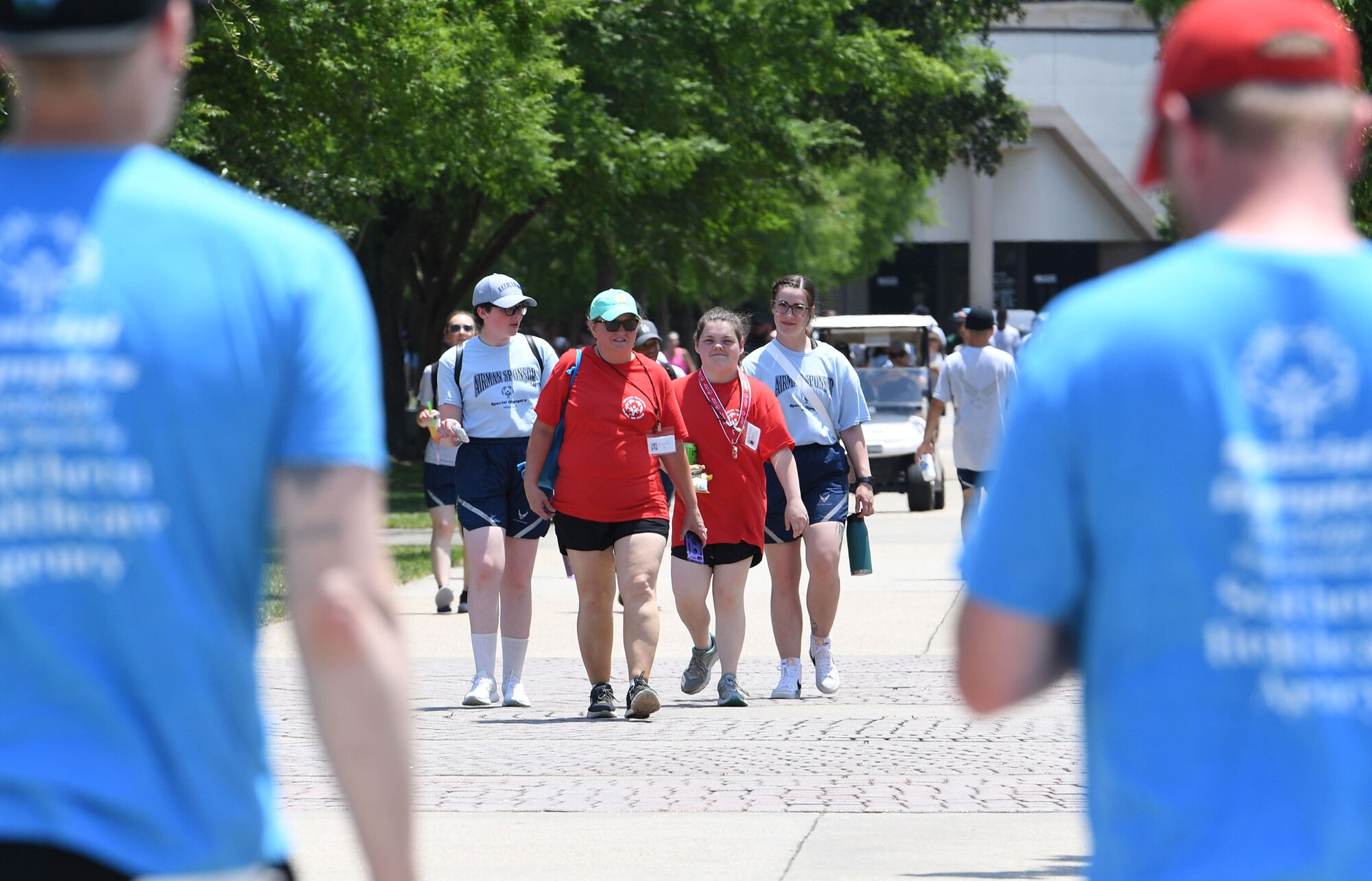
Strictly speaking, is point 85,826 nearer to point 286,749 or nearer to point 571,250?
point 286,749

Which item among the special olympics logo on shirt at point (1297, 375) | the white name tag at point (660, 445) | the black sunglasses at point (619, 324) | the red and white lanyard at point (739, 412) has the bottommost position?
the white name tag at point (660, 445)

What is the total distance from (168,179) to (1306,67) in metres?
1.22

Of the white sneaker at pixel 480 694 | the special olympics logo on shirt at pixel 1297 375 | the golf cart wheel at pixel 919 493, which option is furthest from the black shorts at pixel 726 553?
the golf cart wheel at pixel 919 493

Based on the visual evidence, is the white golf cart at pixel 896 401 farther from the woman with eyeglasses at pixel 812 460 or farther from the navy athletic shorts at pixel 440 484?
the woman with eyeglasses at pixel 812 460

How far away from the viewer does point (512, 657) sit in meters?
9.88

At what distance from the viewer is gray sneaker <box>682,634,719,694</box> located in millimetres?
9977

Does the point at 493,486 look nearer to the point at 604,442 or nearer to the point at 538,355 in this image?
the point at 538,355

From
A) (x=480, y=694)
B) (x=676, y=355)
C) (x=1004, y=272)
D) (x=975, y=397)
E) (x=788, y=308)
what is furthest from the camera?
(x=1004, y=272)

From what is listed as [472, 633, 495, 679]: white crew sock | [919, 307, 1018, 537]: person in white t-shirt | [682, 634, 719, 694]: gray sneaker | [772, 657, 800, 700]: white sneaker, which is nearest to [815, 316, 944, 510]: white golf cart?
[919, 307, 1018, 537]: person in white t-shirt

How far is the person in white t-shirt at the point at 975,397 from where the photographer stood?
1315cm

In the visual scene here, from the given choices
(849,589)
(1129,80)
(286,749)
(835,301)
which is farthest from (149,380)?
(835,301)

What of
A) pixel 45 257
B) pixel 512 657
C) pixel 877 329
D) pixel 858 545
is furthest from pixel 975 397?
pixel 877 329

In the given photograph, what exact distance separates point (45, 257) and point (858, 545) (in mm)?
8964

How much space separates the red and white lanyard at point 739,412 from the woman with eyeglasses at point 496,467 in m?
0.84
